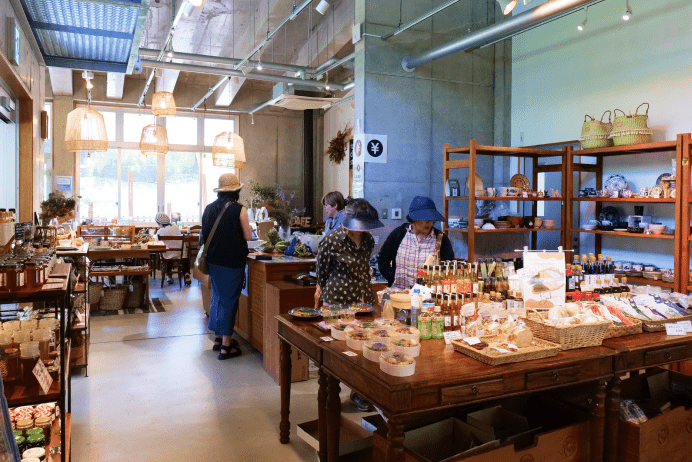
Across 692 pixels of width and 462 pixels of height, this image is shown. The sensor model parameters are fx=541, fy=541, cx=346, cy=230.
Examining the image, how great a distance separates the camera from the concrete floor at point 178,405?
3455 mm

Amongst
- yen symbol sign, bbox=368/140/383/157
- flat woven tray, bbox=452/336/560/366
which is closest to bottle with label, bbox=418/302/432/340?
flat woven tray, bbox=452/336/560/366

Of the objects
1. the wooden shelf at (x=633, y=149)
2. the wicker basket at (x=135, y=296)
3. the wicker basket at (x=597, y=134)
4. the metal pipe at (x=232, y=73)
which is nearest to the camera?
the wooden shelf at (x=633, y=149)

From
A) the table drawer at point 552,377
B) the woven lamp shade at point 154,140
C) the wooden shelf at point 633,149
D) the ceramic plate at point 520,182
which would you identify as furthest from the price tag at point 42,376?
the woven lamp shade at point 154,140

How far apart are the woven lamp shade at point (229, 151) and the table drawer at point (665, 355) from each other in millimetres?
8584

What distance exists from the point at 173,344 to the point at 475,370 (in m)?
4.49

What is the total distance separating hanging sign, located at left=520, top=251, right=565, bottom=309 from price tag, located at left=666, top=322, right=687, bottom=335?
57cm

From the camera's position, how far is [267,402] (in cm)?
429

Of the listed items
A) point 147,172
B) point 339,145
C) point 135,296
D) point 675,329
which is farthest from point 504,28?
point 147,172

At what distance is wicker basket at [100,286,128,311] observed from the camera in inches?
306

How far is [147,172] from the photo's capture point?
1565 centimetres

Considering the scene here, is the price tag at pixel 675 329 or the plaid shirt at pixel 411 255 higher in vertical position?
the plaid shirt at pixel 411 255

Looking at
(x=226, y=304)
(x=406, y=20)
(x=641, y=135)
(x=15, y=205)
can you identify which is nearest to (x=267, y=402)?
(x=226, y=304)

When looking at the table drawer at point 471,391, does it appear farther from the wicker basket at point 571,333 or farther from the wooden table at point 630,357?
the wooden table at point 630,357

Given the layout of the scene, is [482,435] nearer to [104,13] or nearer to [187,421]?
[187,421]
